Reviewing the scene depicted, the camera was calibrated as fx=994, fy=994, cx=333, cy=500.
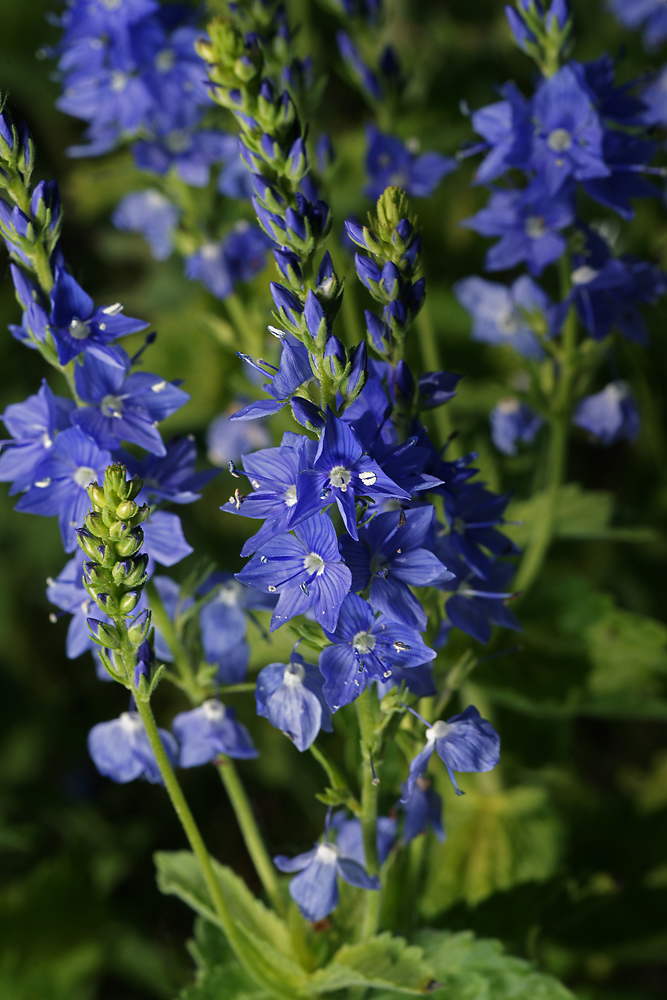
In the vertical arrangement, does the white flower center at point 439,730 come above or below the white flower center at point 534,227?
below

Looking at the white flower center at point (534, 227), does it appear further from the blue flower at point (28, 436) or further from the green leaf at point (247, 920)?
the green leaf at point (247, 920)

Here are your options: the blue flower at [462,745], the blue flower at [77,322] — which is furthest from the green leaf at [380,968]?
the blue flower at [77,322]

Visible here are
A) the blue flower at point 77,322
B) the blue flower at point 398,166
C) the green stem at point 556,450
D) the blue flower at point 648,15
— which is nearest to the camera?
the blue flower at point 77,322

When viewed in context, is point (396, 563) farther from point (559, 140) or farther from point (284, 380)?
point (559, 140)

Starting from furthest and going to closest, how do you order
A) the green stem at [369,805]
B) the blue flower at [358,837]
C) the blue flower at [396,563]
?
the blue flower at [358,837] < the green stem at [369,805] < the blue flower at [396,563]

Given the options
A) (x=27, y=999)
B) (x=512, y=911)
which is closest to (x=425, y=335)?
(x=512, y=911)

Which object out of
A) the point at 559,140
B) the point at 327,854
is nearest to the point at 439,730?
the point at 327,854

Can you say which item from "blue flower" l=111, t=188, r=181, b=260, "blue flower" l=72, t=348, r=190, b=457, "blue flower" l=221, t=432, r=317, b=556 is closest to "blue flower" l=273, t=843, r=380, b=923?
"blue flower" l=221, t=432, r=317, b=556

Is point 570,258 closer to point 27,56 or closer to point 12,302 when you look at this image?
point 12,302
